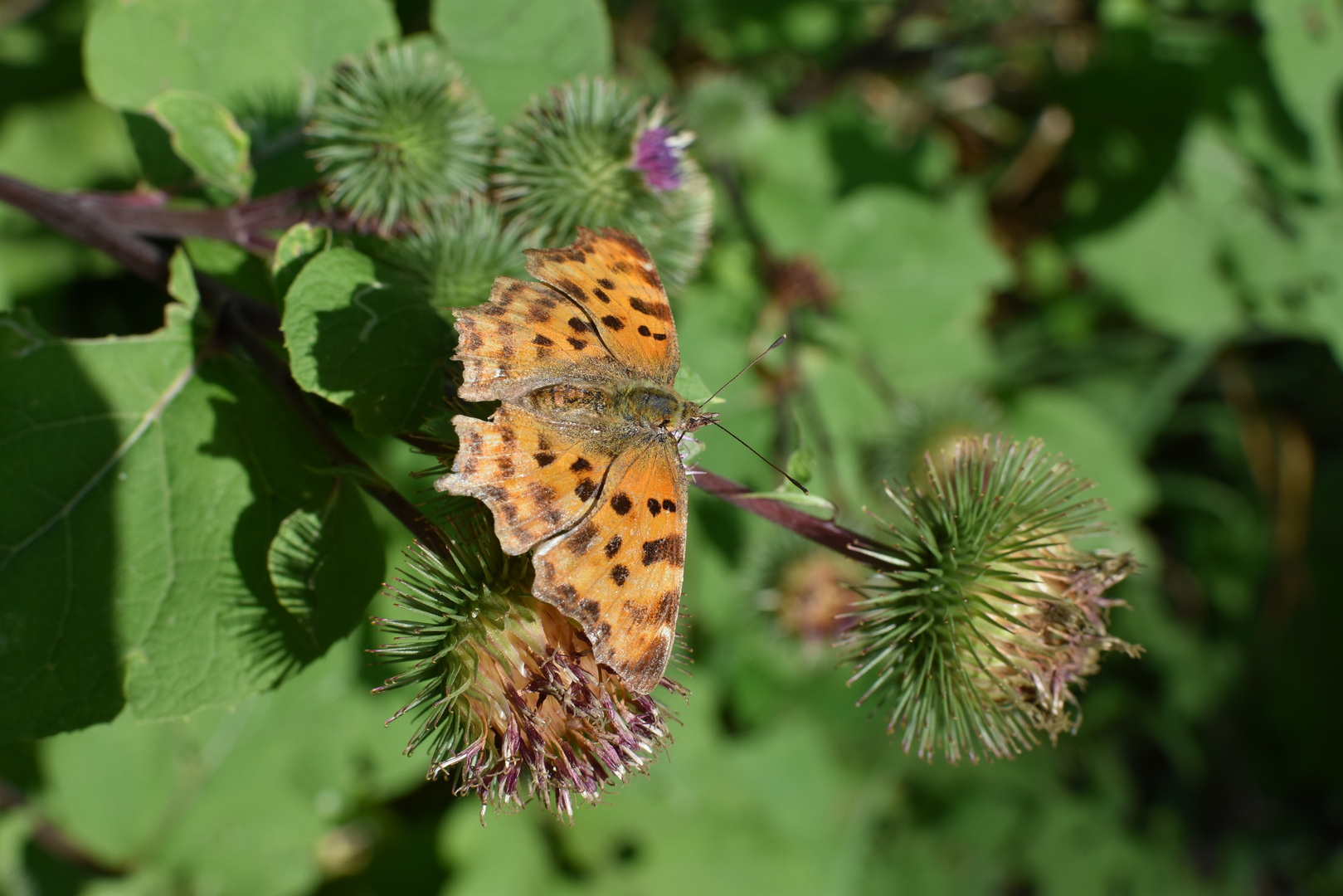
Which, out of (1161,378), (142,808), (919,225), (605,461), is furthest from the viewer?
(1161,378)

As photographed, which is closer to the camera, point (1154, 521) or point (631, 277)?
point (631, 277)

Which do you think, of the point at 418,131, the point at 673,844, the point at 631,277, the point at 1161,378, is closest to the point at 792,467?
A: the point at 631,277

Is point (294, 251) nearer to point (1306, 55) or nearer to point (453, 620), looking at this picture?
point (453, 620)

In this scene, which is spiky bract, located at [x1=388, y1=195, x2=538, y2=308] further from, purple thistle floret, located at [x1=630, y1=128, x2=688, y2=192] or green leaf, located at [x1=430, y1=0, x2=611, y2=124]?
green leaf, located at [x1=430, y1=0, x2=611, y2=124]

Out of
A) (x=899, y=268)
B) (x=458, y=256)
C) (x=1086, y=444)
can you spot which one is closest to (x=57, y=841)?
(x=458, y=256)

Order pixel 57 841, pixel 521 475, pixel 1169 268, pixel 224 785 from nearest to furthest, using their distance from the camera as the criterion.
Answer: pixel 521 475
pixel 57 841
pixel 224 785
pixel 1169 268

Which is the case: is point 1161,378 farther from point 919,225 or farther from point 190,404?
point 190,404
